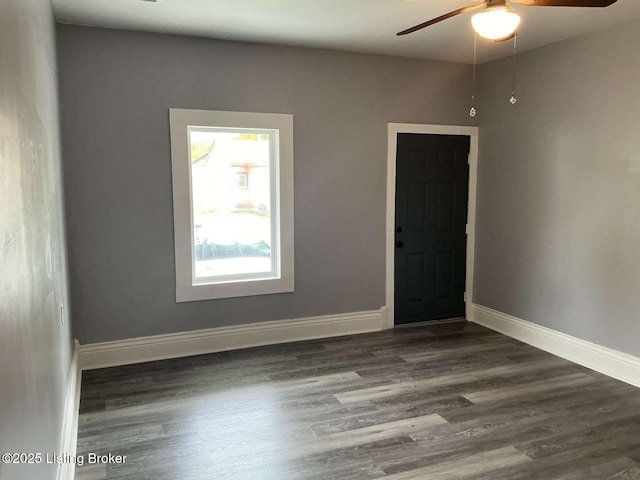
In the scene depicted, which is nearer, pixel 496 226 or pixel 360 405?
pixel 360 405

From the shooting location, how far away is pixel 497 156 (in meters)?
4.91

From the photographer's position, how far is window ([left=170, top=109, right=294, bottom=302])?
13.5 ft

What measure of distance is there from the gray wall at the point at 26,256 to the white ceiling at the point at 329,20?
1.07m

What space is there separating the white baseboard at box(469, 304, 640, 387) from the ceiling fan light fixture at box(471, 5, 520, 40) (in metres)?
2.70

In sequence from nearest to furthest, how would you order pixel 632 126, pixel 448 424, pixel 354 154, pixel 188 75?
1. pixel 448 424
2. pixel 632 126
3. pixel 188 75
4. pixel 354 154

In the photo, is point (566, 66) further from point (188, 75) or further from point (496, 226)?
point (188, 75)

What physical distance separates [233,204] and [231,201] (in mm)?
33

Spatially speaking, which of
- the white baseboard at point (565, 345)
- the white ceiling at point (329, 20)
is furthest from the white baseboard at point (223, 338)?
the white ceiling at point (329, 20)

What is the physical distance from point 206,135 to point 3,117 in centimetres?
307

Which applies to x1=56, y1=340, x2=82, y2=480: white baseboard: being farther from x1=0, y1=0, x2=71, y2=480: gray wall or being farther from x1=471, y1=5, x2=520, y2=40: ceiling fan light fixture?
x1=471, y1=5, x2=520, y2=40: ceiling fan light fixture

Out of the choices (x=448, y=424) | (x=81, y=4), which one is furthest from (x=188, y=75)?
(x=448, y=424)

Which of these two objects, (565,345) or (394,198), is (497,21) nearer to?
(394,198)

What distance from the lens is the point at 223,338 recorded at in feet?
14.3

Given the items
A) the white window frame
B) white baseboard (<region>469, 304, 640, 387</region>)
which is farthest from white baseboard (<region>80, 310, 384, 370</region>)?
the white window frame
